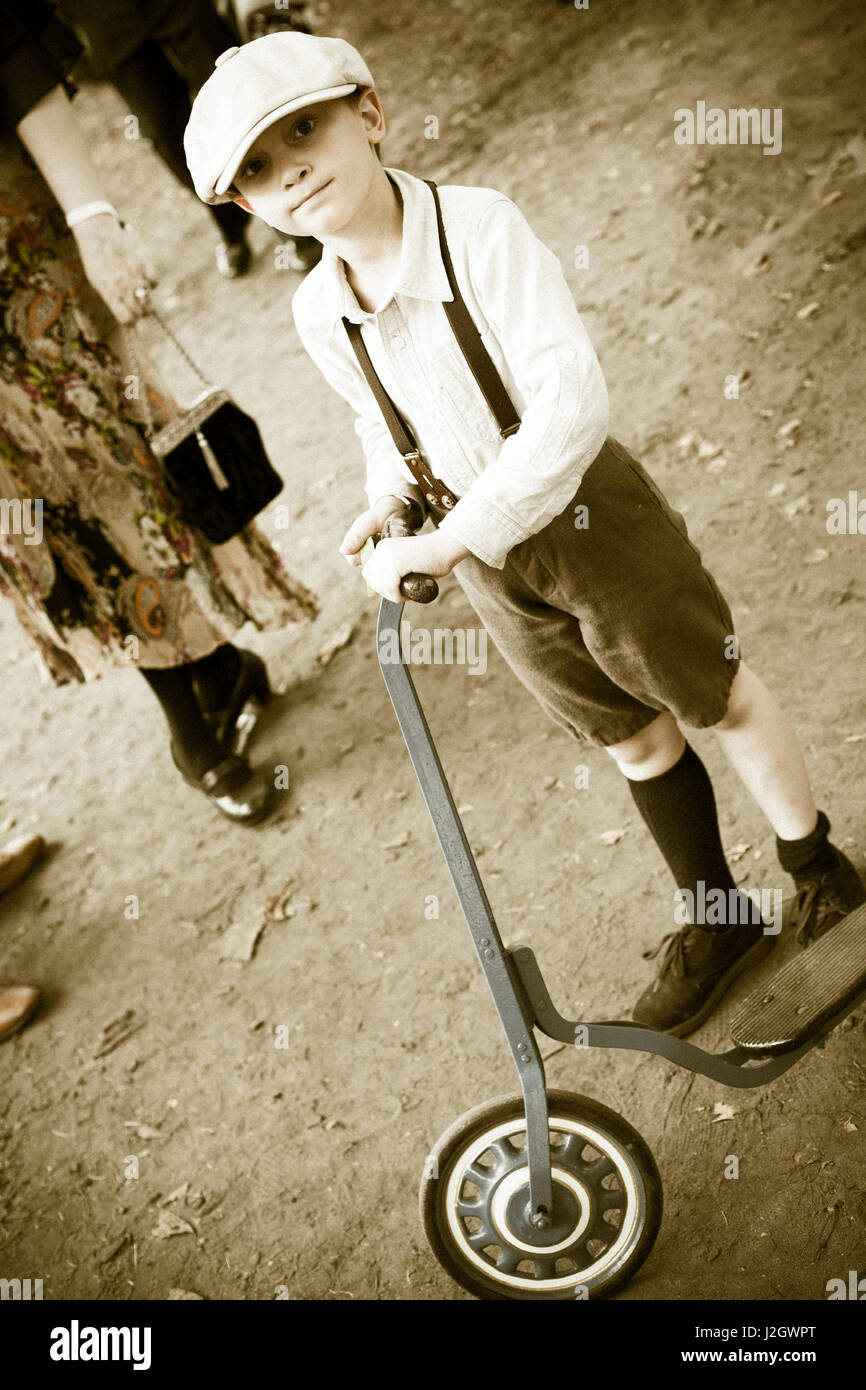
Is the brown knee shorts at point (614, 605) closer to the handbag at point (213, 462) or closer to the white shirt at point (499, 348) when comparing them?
the white shirt at point (499, 348)

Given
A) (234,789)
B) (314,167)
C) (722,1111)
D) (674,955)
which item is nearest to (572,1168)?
(722,1111)

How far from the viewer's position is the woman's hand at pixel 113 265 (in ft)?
8.37

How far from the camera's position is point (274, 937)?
2.97 meters

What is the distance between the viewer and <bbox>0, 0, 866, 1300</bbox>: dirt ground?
2.24 m

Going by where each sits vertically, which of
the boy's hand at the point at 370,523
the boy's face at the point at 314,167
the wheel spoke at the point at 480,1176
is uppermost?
the boy's face at the point at 314,167

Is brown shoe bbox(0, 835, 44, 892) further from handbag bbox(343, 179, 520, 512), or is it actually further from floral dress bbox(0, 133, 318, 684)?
handbag bbox(343, 179, 520, 512)

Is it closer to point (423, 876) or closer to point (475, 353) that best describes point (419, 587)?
point (475, 353)

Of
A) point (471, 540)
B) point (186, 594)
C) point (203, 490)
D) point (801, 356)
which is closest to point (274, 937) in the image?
point (186, 594)

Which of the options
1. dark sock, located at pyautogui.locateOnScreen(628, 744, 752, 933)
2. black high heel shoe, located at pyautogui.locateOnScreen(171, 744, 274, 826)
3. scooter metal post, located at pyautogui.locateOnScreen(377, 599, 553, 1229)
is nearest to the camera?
scooter metal post, located at pyautogui.locateOnScreen(377, 599, 553, 1229)

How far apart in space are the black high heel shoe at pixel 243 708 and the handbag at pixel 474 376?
1.64m

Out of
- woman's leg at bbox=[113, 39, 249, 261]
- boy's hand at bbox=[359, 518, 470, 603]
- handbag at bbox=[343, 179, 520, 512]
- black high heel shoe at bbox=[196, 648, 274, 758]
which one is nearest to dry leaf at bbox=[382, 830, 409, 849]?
black high heel shoe at bbox=[196, 648, 274, 758]

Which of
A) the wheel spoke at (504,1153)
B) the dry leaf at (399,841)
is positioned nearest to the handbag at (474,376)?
the wheel spoke at (504,1153)

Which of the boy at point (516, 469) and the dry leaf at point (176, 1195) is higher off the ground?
the boy at point (516, 469)
